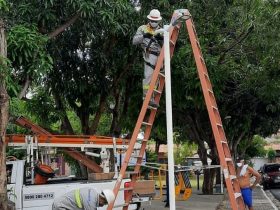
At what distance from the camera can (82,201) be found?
7.19 meters

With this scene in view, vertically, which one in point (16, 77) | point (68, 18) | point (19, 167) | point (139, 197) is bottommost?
point (139, 197)

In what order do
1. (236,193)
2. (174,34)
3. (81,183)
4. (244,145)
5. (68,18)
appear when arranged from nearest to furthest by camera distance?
1. (236,193)
2. (174,34)
3. (81,183)
4. (68,18)
5. (244,145)

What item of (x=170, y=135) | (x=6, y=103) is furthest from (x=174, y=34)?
(x=6, y=103)

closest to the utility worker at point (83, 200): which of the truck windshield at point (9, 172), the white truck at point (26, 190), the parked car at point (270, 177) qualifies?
the white truck at point (26, 190)

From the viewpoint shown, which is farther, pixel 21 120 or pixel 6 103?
pixel 21 120

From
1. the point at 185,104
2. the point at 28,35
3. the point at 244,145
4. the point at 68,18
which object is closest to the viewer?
the point at 28,35

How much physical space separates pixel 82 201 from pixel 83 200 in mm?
20

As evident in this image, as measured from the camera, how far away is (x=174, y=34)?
8570 mm

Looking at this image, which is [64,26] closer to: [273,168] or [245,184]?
[245,184]

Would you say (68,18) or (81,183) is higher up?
(68,18)

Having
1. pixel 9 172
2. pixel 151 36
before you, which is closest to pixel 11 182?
pixel 9 172

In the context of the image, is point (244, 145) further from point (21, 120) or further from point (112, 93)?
point (21, 120)

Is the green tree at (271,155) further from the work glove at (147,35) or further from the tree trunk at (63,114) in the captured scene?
the work glove at (147,35)

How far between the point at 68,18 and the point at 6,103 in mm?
3619
